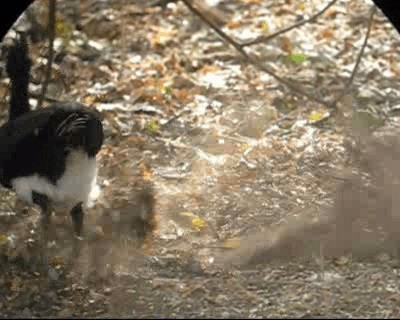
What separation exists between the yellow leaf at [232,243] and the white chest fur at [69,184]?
51cm

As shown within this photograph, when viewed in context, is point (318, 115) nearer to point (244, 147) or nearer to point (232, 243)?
point (244, 147)

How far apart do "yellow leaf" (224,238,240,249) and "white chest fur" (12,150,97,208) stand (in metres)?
0.51

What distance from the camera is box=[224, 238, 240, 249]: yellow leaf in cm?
300

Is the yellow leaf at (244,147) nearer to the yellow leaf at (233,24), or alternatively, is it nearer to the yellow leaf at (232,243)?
the yellow leaf at (232,243)

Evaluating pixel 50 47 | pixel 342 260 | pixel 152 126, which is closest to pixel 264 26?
pixel 152 126

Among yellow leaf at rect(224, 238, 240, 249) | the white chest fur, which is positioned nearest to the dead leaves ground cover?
yellow leaf at rect(224, 238, 240, 249)

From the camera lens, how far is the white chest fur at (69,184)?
2.94 m

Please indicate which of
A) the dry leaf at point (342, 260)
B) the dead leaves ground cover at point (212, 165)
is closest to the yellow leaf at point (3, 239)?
the dead leaves ground cover at point (212, 165)

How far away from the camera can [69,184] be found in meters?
2.99

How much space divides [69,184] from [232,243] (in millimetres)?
592

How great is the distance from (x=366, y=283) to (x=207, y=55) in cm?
183

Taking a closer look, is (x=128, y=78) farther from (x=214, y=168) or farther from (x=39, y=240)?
(x=39, y=240)

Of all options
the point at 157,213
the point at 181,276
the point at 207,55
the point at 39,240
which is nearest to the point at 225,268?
the point at 181,276

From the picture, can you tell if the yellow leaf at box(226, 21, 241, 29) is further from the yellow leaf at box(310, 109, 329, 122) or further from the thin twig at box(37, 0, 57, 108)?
the thin twig at box(37, 0, 57, 108)
